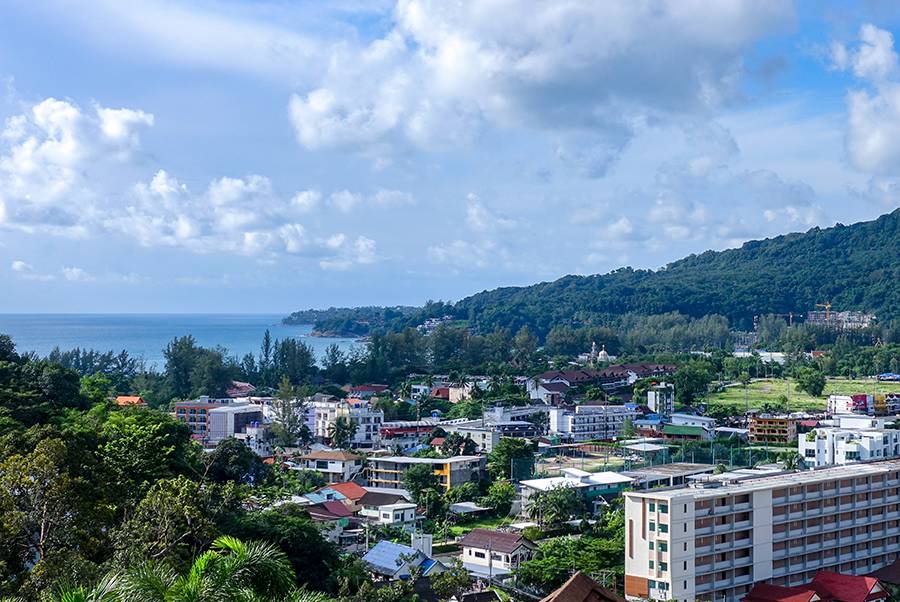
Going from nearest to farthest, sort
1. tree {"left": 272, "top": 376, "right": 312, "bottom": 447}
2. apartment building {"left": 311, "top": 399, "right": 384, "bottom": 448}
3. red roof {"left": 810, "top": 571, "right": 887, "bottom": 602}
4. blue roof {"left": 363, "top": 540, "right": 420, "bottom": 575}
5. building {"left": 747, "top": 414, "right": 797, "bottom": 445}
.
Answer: red roof {"left": 810, "top": 571, "right": 887, "bottom": 602} → blue roof {"left": 363, "top": 540, "right": 420, "bottom": 575} → tree {"left": 272, "top": 376, "right": 312, "bottom": 447} → apartment building {"left": 311, "top": 399, "right": 384, "bottom": 448} → building {"left": 747, "top": 414, "right": 797, "bottom": 445}

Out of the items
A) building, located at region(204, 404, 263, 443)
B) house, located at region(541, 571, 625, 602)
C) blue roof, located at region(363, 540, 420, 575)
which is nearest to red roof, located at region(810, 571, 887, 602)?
house, located at region(541, 571, 625, 602)

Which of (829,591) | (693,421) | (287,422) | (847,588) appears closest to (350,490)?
(287,422)

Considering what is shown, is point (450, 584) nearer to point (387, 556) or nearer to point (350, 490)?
point (387, 556)

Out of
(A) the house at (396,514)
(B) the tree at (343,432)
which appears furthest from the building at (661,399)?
(A) the house at (396,514)

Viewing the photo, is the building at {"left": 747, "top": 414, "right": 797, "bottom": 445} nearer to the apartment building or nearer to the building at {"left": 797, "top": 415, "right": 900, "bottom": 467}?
the building at {"left": 797, "top": 415, "right": 900, "bottom": 467}

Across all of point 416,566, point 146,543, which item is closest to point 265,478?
point 416,566

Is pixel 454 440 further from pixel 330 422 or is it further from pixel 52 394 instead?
pixel 52 394
